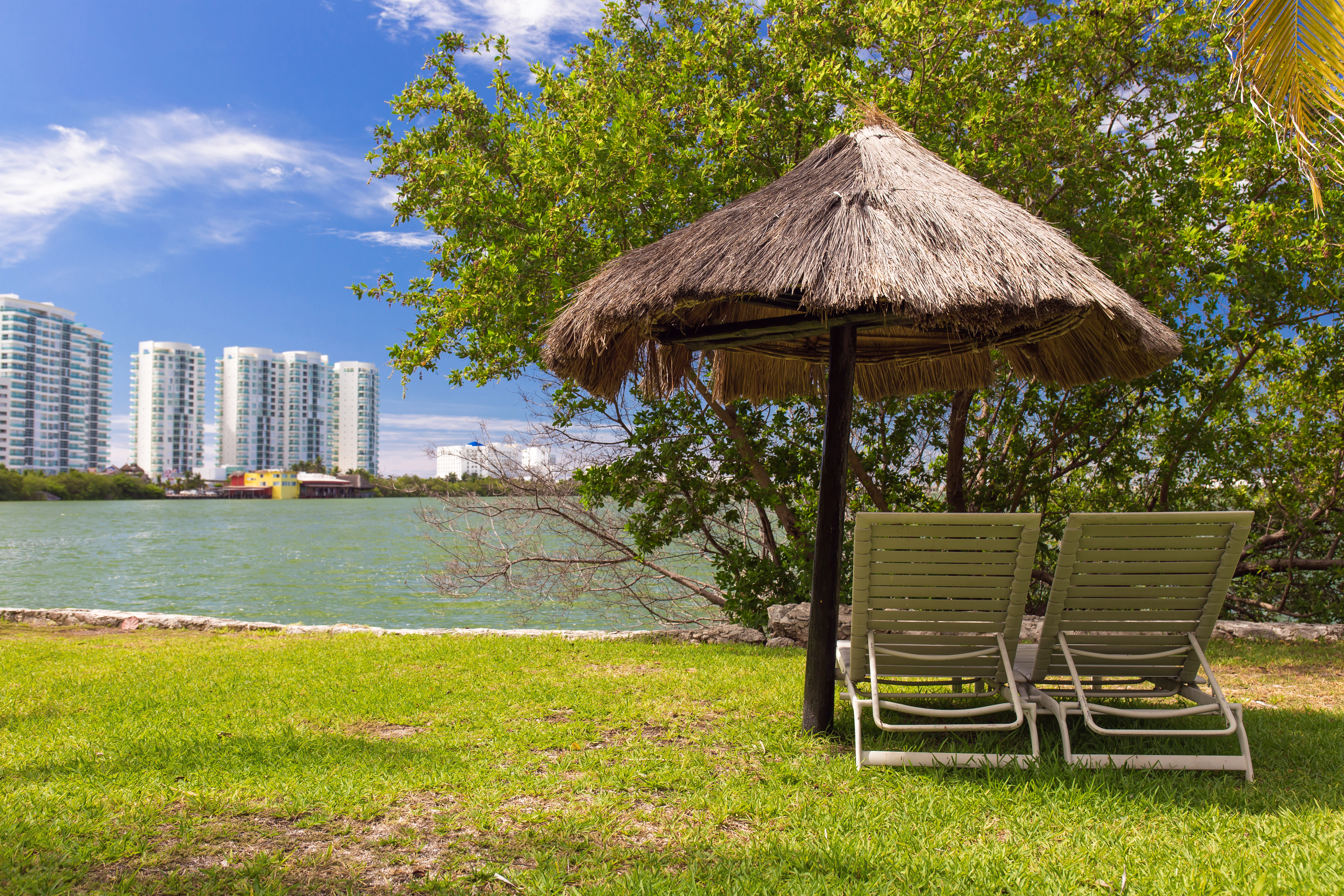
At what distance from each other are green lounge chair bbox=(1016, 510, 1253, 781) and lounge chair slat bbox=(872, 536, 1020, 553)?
0.20 m

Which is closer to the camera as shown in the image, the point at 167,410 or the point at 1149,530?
the point at 1149,530

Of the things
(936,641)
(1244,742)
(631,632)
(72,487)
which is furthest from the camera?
(72,487)

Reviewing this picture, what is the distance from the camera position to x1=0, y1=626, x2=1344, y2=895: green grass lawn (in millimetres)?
2246

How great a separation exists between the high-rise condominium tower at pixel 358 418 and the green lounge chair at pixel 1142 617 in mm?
71534

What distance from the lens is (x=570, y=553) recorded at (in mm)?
11281

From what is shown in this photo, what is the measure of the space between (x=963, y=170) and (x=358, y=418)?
77946 millimetres

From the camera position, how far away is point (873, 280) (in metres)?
3.16

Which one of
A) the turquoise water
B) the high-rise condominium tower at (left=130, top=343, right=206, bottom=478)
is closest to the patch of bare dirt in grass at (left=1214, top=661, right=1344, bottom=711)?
the turquoise water

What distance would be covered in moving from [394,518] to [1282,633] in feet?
181

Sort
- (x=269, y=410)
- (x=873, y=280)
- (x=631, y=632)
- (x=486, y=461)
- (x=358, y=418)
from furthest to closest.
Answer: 1. (x=269, y=410)
2. (x=358, y=418)
3. (x=486, y=461)
4. (x=631, y=632)
5. (x=873, y=280)

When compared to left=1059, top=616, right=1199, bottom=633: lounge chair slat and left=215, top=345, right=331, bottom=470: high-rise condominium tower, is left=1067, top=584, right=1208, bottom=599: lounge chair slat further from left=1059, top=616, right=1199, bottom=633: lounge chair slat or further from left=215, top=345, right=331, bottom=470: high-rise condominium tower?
left=215, top=345, right=331, bottom=470: high-rise condominium tower

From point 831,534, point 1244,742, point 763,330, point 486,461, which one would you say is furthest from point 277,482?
point 1244,742

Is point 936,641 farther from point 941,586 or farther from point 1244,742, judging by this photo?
point 1244,742

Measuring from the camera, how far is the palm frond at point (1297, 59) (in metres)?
3.88
